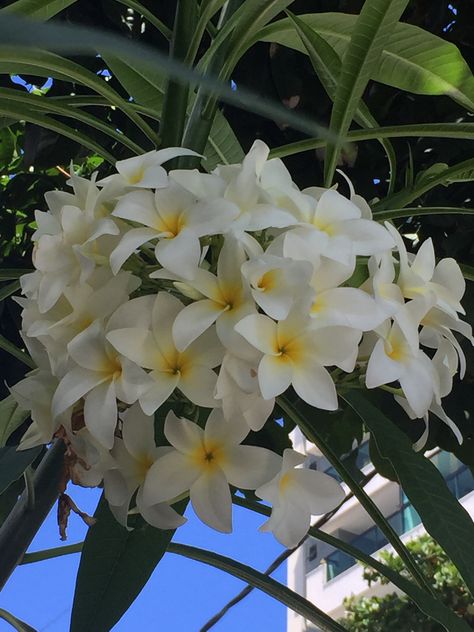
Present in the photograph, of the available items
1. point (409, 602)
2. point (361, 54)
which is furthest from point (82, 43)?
point (409, 602)

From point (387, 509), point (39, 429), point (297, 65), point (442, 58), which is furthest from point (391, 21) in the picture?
point (387, 509)

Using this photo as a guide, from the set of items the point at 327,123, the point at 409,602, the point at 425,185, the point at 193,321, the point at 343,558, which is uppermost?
the point at 343,558

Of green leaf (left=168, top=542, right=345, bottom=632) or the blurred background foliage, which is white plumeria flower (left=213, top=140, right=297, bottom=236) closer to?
green leaf (left=168, top=542, right=345, bottom=632)

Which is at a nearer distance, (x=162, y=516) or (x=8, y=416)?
(x=162, y=516)

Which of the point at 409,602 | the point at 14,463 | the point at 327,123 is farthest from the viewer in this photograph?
the point at 409,602

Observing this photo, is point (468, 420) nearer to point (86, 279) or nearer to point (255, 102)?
point (86, 279)

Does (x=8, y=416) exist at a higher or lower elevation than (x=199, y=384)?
higher

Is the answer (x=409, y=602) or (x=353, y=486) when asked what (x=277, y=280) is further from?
(x=409, y=602)
